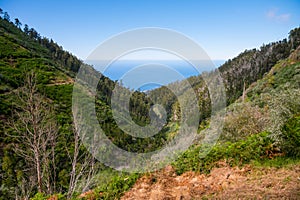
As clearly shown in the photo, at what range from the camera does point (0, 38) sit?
56844mm

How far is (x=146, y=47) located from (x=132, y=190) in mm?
3851

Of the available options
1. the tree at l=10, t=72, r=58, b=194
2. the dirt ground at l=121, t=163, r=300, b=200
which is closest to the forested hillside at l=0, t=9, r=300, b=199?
the tree at l=10, t=72, r=58, b=194

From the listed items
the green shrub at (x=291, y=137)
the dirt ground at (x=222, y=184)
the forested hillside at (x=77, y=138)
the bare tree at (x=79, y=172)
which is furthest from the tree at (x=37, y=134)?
the green shrub at (x=291, y=137)

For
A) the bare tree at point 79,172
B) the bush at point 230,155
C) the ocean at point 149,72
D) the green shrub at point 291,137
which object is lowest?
the bare tree at point 79,172

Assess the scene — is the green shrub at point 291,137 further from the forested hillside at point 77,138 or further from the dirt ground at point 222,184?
the dirt ground at point 222,184

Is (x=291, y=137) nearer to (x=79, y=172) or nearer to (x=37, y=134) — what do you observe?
(x=79, y=172)

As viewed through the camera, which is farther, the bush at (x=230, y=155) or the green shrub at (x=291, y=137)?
the bush at (x=230, y=155)

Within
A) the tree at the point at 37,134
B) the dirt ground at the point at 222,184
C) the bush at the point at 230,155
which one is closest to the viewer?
the dirt ground at the point at 222,184

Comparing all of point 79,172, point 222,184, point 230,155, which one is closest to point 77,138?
point 79,172

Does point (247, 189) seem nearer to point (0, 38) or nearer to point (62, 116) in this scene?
point (62, 116)

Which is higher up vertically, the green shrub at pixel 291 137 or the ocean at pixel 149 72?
the ocean at pixel 149 72

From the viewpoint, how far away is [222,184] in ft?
19.1

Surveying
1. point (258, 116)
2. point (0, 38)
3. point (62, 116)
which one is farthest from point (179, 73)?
point (0, 38)

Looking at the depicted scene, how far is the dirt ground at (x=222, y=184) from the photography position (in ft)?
16.1
